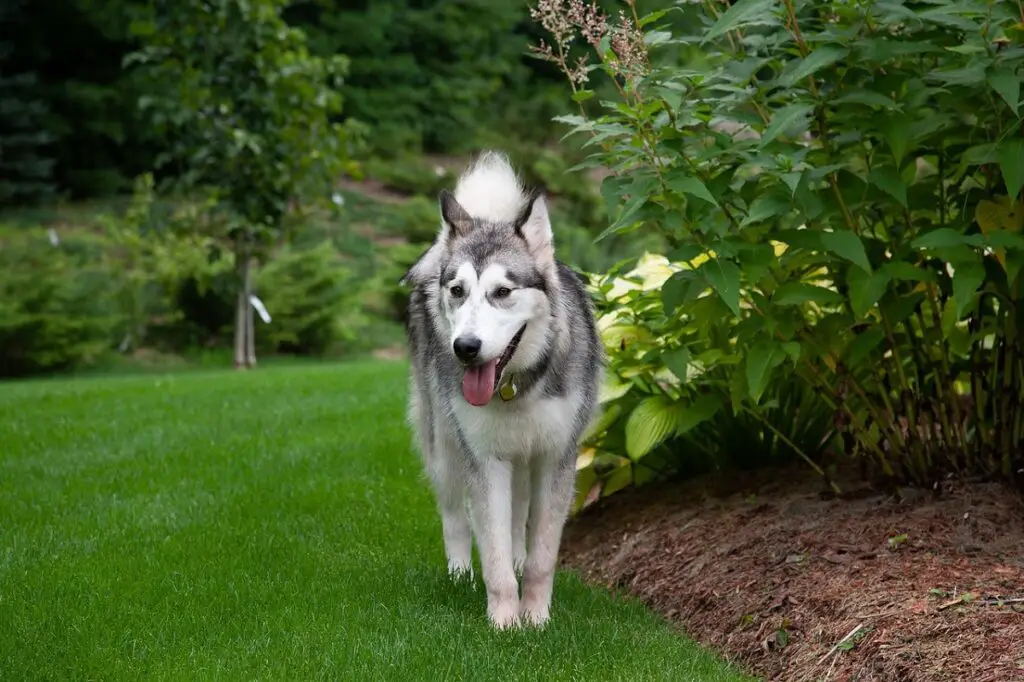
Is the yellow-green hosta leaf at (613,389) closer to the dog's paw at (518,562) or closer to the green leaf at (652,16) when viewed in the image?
the dog's paw at (518,562)

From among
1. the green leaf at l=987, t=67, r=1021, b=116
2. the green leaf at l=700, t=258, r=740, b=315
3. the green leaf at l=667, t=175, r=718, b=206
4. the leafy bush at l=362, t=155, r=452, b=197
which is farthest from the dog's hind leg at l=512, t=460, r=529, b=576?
the leafy bush at l=362, t=155, r=452, b=197

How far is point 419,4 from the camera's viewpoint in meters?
30.5

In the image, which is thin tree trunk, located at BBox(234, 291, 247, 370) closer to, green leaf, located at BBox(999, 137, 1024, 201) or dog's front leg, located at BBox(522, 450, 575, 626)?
dog's front leg, located at BBox(522, 450, 575, 626)

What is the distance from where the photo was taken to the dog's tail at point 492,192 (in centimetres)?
463

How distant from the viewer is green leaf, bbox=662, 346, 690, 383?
14.7 feet

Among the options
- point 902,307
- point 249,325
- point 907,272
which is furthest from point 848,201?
point 249,325

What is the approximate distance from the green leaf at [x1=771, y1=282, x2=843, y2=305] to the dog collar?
99 centimetres

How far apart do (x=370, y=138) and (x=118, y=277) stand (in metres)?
11.6

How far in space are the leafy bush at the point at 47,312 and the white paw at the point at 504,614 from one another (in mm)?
11672

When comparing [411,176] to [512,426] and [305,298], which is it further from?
[512,426]

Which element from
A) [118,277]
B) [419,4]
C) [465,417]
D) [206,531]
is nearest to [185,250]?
[118,277]

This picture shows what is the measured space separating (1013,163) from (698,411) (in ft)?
5.49

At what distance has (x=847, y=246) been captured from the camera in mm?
3916

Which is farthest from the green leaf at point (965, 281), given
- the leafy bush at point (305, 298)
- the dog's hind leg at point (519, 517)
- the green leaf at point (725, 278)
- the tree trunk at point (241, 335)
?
the leafy bush at point (305, 298)
